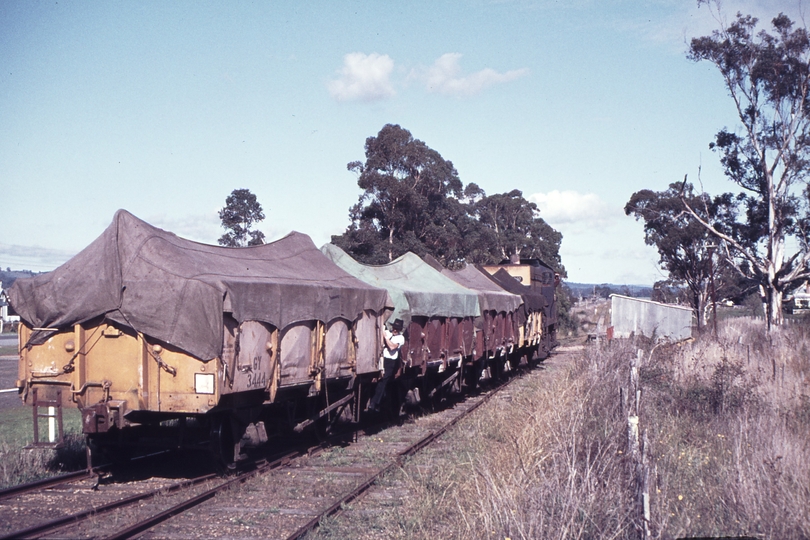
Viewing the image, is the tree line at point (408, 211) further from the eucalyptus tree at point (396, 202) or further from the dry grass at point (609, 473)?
the dry grass at point (609, 473)

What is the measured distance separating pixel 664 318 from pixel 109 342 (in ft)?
101

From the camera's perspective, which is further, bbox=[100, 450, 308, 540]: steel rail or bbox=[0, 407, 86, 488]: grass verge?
bbox=[0, 407, 86, 488]: grass verge

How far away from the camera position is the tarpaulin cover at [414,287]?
13172mm

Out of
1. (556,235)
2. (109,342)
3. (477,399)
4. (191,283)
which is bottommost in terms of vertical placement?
(477,399)

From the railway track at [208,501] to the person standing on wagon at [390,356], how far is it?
7.40 feet

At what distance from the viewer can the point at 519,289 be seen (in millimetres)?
23969

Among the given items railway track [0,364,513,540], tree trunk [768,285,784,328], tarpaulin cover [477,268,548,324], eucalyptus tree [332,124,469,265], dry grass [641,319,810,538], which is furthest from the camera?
eucalyptus tree [332,124,469,265]

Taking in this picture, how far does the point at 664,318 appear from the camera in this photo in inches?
1372

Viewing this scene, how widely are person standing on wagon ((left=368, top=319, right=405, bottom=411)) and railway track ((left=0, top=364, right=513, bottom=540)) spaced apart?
2256 mm

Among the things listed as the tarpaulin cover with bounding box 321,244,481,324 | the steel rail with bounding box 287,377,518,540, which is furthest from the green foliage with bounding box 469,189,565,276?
the steel rail with bounding box 287,377,518,540

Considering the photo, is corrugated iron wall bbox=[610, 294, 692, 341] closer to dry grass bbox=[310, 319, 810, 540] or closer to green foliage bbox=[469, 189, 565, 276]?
dry grass bbox=[310, 319, 810, 540]

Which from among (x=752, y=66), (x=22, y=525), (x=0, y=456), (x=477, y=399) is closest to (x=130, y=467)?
(x=0, y=456)

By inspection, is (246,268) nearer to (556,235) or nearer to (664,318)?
(664,318)

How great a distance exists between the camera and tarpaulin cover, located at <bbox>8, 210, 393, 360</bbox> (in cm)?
818
